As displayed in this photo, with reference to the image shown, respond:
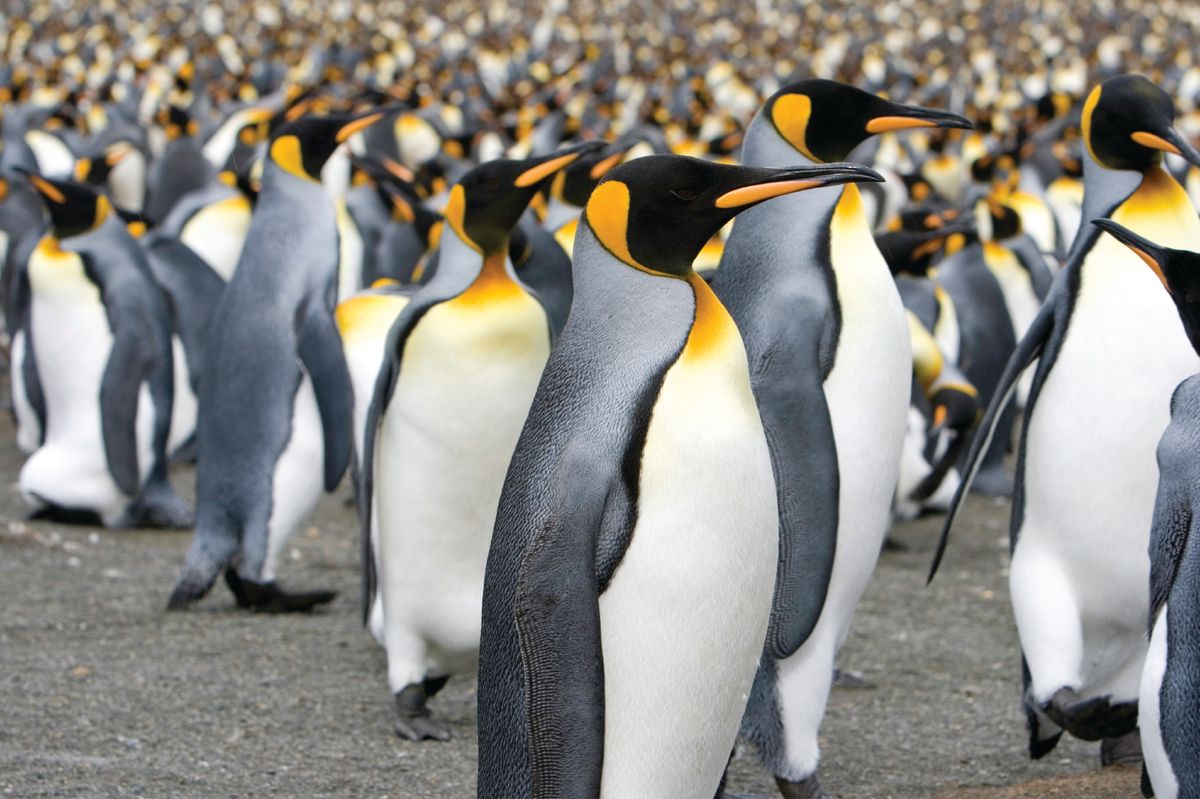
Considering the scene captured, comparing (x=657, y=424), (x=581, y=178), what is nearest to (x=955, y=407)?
(x=581, y=178)

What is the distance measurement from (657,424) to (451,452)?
1367mm

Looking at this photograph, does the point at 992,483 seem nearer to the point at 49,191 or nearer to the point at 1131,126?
the point at 1131,126

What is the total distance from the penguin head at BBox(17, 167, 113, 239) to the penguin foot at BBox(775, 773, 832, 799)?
3864 millimetres

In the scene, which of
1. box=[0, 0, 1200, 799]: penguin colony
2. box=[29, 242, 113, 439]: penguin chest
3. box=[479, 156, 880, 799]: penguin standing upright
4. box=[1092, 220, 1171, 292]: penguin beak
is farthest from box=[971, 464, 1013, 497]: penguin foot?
box=[479, 156, 880, 799]: penguin standing upright

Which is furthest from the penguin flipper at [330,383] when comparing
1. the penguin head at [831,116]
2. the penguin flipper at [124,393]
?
the penguin head at [831,116]

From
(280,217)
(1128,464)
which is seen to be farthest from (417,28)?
(1128,464)

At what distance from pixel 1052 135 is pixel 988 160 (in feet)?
7.62

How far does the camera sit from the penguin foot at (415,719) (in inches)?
158

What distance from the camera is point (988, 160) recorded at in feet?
38.6

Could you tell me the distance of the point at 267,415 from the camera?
5203 mm

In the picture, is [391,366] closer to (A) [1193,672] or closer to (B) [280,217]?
(B) [280,217]

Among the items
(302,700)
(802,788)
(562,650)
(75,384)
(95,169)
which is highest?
(562,650)

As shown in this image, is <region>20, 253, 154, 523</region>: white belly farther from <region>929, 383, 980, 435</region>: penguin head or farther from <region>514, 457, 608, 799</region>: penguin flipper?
<region>514, 457, 608, 799</region>: penguin flipper

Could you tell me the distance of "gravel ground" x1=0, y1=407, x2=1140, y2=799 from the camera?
12.2 feet
